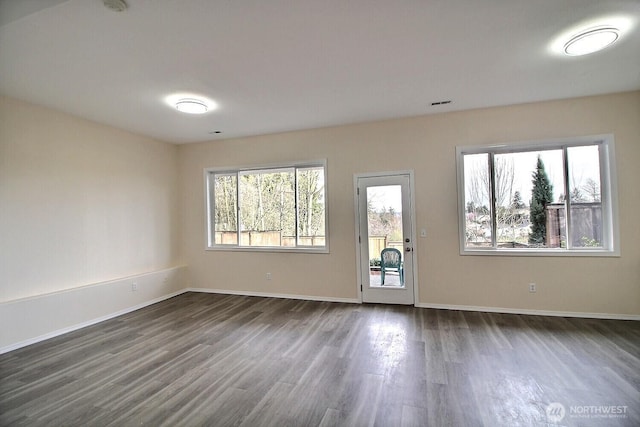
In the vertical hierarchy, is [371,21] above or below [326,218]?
above

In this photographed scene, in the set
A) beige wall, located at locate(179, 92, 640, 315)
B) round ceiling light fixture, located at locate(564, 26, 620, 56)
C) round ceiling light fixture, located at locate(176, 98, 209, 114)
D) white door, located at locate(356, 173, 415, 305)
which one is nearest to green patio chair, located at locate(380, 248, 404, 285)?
white door, located at locate(356, 173, 415, 305)

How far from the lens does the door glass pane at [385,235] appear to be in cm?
427

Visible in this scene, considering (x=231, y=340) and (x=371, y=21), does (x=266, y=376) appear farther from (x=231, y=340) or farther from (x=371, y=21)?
(x=371, y=21)

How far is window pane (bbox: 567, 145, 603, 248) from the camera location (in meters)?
3.61

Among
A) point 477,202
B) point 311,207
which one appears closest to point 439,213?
point 477,202

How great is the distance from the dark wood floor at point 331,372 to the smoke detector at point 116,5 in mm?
2838

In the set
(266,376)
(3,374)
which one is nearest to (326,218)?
(266,376)

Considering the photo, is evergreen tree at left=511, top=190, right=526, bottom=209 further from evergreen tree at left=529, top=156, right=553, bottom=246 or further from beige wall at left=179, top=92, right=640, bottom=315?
beige wall at left=179, top=92, right=640, bottom=315

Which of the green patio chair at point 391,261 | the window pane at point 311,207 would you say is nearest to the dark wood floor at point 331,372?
the green patio chair at point 391,261

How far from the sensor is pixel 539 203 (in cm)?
379

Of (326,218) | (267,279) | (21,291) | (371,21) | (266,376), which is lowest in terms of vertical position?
(266,376)

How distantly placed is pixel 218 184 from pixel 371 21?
418 centimetres

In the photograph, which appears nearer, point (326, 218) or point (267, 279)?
point (326, 218)

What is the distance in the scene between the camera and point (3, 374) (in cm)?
251
